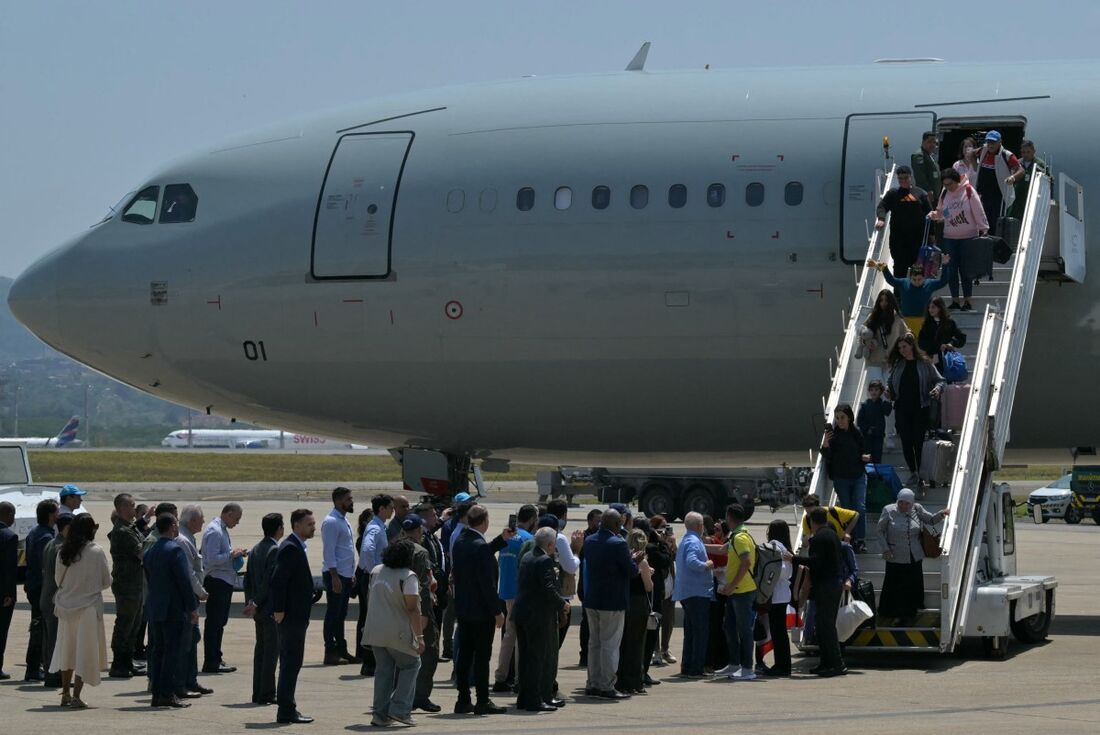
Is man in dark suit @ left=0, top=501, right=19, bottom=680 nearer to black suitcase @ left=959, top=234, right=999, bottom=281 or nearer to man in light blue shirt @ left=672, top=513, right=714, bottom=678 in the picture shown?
man in light blue shirt @ left=672, top=513, right=714, bottom=678

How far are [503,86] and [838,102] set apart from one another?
4314 millimetres

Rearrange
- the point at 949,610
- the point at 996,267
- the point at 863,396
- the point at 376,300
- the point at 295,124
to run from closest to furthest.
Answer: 1. the point at 949,610
2. the point at 863,396
3. the point at 996,267
4. the point at 376,300
5. the point at 295,124

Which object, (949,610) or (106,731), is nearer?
(106,731)

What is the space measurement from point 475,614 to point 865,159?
8.09 meters

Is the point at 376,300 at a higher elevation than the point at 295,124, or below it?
below

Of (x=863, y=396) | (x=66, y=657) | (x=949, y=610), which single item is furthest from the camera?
(x=863, y=396)

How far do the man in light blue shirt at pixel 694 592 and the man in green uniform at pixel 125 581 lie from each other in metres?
4.82

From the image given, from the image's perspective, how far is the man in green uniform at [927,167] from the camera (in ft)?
60.5

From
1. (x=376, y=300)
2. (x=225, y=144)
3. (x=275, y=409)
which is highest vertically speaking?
(x=225, y=144)

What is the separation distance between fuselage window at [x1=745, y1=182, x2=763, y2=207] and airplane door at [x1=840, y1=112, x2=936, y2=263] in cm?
89

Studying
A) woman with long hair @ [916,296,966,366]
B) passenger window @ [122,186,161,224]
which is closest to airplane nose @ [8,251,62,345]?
passenger window @ [122,186,161,224]

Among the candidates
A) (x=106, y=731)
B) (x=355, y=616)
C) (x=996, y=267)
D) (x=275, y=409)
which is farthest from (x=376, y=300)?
(x=106, y=731)

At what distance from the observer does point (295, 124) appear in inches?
864

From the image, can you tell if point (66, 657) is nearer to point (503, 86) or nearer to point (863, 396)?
point (863, 396)
